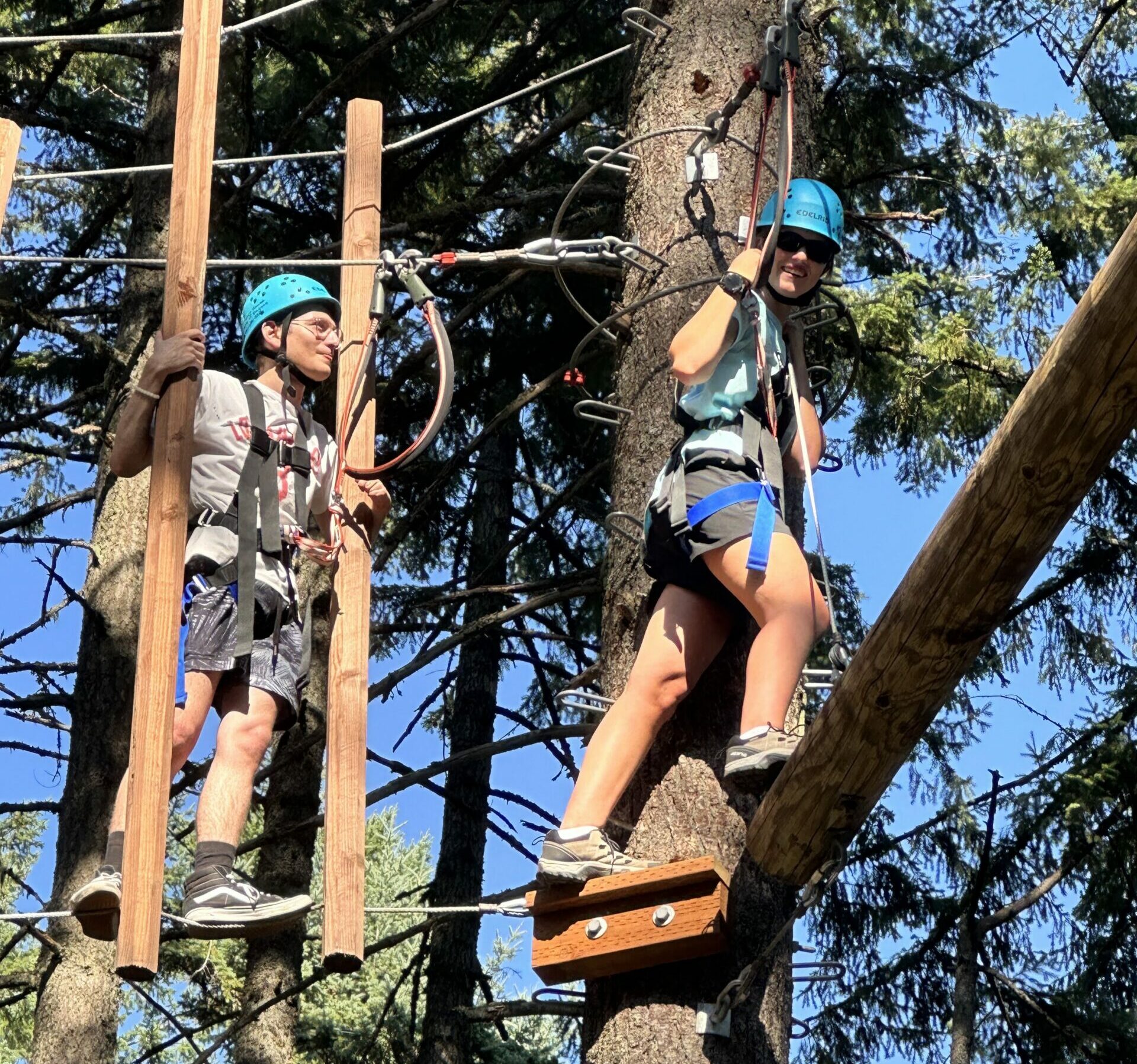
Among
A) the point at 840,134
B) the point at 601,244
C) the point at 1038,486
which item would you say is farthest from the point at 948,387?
the point at 1038,486

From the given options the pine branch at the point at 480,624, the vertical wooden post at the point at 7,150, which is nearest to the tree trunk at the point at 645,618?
the vertical wooden post at the point at 7,150

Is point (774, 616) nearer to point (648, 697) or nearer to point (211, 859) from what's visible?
point (648, 697)

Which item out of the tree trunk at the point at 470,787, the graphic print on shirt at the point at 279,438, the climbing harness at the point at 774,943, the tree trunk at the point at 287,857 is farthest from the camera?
the tree trunk at the point at 470,787

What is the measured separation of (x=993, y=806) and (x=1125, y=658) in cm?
362

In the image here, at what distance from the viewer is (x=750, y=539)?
15.8 feet

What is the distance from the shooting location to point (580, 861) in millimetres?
4695

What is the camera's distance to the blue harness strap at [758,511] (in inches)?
189

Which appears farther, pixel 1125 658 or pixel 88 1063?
pixel 1125 658

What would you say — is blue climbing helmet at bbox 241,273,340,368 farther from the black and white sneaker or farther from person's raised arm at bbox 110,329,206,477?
the black and white sneaker

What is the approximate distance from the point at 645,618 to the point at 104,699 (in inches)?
156

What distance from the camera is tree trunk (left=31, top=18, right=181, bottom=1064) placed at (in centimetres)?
796

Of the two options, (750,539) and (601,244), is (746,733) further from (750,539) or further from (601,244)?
(601,244)

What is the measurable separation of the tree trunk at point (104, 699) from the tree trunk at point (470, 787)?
1903mm

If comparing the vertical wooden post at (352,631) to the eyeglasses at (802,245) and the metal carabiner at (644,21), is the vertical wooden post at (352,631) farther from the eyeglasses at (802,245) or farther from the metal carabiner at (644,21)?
the eyeglasses at (802,245)
